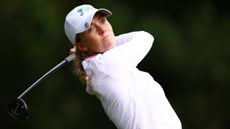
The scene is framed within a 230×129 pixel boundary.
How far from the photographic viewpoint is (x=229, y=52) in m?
9.69

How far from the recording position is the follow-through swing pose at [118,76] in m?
4.71

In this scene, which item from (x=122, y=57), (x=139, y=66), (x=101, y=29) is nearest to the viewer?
(x=122, y=57)

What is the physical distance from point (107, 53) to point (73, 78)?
15.9 ft

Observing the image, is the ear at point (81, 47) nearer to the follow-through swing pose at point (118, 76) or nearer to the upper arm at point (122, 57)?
the follow-through swing pose at point (118, 76)

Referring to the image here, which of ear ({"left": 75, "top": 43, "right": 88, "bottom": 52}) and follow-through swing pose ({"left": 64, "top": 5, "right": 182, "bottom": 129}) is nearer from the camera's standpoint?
follow-through swing pose ({"left": 64, "top": 5, "right": 182, "bottom": 129})

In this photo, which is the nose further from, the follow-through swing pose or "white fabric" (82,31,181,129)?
"white fabric" (82,31,181,129)

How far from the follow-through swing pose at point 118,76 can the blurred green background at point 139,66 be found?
423 cm

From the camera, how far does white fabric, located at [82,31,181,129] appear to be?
4695 mm

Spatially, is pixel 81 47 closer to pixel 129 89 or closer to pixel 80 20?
pixel 80 20

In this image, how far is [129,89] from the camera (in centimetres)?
473

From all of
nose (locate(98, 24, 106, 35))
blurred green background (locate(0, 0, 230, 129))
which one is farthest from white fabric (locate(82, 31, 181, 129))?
blurred green background (locate(0, 0, 230, 129))

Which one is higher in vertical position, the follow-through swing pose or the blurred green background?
the follow-through swing pose

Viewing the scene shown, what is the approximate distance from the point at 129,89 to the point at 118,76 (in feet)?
0.25

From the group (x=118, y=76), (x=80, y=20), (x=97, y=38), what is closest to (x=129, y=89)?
(x=118, y=76)
